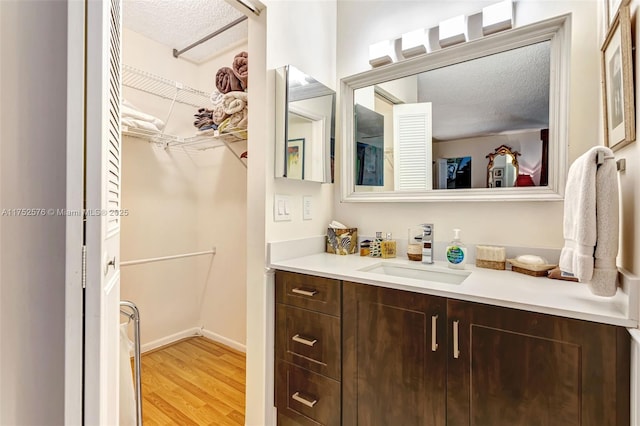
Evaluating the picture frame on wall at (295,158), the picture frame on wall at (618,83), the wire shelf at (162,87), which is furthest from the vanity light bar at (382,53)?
the wire shelf at (162,87)

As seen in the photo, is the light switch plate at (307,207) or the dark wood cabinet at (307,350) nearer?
the dark wood cabinet at (307,350)

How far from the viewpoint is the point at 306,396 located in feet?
4.62

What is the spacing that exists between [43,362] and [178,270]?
6.73 ft

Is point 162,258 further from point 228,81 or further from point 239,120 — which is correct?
point 228,81

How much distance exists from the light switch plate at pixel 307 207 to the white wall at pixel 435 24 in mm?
231

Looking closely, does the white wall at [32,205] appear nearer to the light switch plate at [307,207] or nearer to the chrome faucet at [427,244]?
the light switch plate at [307,207]

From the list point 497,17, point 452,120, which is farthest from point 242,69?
point 497,17

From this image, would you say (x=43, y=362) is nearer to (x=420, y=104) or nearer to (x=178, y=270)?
(x=420, y=104)

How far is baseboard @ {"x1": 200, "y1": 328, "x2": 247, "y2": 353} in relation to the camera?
2.42 m

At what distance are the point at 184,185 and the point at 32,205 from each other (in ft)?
6.87

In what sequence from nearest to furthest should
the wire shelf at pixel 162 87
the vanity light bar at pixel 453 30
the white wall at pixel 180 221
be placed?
the vanity light bar at pixel 453 30, the wire shelf at pixel 162 87, the white wall at pixel 180 221

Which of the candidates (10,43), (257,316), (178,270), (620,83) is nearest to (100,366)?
(10,43)

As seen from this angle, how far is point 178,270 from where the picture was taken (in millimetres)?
2590

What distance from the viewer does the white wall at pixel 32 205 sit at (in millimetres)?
589
